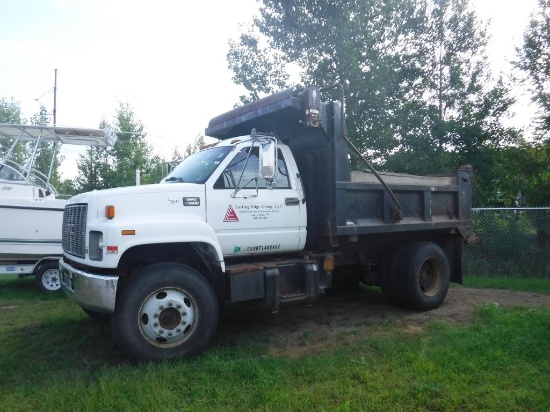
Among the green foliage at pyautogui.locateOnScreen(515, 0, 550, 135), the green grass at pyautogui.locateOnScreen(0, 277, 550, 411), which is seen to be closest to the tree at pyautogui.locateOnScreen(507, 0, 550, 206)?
the green foliage at pyautogui.locateOnScreen(515, 0, 550, 135)

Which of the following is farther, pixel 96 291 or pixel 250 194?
pixel 250 194

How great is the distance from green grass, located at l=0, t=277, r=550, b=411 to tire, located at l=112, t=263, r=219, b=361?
18 cm

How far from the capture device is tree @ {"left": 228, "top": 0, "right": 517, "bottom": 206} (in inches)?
597

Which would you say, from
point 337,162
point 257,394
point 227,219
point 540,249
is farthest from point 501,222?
point 257,394

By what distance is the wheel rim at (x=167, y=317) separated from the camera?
4742mm

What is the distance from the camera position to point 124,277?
5.04 m

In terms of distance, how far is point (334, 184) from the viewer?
608 cm

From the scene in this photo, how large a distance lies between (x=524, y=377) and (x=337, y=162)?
128 inches

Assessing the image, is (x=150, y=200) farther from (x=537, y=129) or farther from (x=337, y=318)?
(x=537, y=129)

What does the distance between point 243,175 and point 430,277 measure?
383 cm

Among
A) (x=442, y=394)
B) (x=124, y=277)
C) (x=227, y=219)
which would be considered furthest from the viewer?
(x=227, y=219)

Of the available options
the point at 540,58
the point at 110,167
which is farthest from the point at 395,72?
the point at 110,167

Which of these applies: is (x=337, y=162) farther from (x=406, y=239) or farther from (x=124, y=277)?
(x=124, y=277)

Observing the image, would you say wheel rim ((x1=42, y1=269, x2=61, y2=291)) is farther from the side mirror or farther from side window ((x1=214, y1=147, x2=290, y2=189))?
the side mirror
